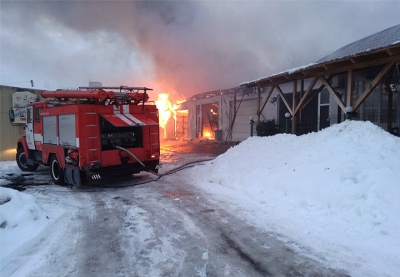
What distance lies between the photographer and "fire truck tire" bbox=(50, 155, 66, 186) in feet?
29.1

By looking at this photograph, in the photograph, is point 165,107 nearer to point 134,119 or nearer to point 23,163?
point 23,163

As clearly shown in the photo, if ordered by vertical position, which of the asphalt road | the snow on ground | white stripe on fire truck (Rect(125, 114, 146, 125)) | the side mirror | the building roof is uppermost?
the building roof

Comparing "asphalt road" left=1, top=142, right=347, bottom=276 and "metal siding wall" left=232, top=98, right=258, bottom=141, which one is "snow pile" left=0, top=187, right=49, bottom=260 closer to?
"asphalt road" left=1, top=142, right=347, bottom=276

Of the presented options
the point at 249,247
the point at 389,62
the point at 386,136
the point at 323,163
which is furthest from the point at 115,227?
the point at 389,62

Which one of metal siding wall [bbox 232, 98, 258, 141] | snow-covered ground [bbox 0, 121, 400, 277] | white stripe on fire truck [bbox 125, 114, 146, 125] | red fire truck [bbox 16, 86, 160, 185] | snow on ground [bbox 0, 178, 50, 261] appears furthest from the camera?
metal siding wall [bbox 232, 98, 258, 141]

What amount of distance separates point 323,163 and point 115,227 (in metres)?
4.55

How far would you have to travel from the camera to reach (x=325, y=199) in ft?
17.9

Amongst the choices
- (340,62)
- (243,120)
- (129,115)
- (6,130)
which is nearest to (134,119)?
(129,115)

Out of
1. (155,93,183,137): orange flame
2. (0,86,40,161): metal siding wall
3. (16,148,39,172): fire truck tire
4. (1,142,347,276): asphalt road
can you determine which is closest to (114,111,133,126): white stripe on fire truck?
(1,142,347,276): asphalt road

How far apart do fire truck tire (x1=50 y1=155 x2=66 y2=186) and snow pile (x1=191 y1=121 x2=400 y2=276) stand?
14.2 ft

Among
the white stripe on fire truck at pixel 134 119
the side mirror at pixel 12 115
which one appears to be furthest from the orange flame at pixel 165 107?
the white stripe on fire truck at pixel 134 119

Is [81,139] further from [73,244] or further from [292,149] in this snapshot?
[292,149]

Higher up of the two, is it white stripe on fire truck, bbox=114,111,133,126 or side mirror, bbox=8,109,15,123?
side mirror, bbox=8,109,15,123

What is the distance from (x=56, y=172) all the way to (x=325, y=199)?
7.74m
